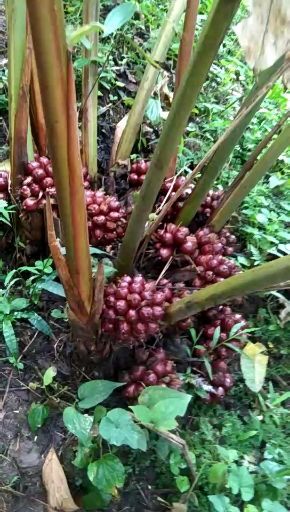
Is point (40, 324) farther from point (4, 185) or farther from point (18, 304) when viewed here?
point (4, 185)

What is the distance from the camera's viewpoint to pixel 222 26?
2.53 feet

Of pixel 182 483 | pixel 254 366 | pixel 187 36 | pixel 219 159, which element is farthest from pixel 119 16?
pixel 182 483

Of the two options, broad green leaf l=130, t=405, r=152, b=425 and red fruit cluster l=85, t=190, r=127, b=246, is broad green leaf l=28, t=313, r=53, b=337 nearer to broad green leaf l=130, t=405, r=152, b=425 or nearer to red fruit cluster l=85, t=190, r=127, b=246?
red fruit cluster l=85, t=190, r=127, b=246

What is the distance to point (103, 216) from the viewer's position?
122 centimetres

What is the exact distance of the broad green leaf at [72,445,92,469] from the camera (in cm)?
104

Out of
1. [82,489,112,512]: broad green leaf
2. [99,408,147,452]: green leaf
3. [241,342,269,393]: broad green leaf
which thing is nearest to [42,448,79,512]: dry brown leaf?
[82,489,112,512]: broad green leaf

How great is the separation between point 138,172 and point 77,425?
0.55 meters

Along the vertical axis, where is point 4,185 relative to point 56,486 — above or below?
above

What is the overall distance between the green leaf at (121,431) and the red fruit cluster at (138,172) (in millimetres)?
518

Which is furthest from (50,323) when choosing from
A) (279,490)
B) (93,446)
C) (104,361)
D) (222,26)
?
(222,26)

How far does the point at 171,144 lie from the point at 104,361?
43 centimetres

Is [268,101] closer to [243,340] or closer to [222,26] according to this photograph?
[243,340]

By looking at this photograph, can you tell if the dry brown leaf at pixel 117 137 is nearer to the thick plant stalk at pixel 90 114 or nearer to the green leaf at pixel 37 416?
the thick plant stalk at pixel 90 114

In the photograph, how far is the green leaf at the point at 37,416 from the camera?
3.57 ft
